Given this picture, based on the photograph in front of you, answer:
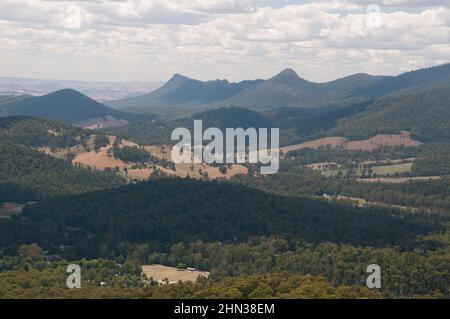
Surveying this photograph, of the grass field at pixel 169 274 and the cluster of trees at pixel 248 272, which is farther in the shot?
the grass field at pixel 169 274

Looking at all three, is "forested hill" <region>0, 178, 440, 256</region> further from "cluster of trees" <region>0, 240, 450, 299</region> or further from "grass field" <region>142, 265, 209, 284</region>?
"grass field" <region>142, 265, 209, 284</region>

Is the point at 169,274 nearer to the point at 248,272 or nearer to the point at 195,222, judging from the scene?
the point at 248,272

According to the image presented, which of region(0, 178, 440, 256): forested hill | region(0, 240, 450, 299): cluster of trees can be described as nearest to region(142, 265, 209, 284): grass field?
region(0, 240, 450, 299): cluster of trees

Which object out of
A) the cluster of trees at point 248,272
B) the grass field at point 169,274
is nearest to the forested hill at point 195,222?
the cluster of trees at point 248,272

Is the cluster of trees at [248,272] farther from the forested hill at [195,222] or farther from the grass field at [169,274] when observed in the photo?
the forested hill at [195,222]

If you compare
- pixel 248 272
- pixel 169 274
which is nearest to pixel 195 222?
pixel 169 274

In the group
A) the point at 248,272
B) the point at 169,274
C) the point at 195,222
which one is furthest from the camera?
the point at 195,222

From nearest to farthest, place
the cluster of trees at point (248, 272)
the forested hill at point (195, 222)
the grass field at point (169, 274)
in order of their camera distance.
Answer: the cluster of trees at point (248, 272)
the grass field at point (169, 274)
the forested hill at point (195, 222)
